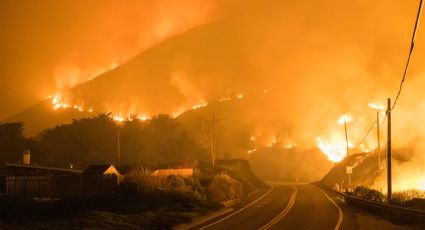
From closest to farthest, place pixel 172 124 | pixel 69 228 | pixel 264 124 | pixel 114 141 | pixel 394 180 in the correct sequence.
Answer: pixel 69 228, pixel 394 180, pixel 114 141, pixel 172 124, pixel 264 124

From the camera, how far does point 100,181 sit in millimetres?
36781

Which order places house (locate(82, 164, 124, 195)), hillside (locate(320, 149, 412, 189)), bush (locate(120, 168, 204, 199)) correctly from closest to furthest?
bush (locate(120, 168, 204, 199))
house (locate(82, 164, 124, 195))
hillside (locate(320, 149, 412, 189))

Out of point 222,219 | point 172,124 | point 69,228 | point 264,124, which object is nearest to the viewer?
point 69,228

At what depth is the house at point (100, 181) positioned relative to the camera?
118 feet

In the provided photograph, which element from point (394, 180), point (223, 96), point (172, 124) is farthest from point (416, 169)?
point (223, 96)

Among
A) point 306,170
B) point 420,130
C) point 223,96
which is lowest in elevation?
point 306,170

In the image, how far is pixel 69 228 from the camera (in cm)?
1852

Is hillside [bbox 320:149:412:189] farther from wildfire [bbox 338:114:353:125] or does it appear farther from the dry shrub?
the dry shrub

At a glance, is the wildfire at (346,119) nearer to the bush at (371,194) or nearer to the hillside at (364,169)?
the hillside at (364,169)

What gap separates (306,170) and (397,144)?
39.6m

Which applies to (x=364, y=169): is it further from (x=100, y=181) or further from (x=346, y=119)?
(x=100, y=181)

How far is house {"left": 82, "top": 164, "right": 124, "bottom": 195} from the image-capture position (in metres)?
35.9

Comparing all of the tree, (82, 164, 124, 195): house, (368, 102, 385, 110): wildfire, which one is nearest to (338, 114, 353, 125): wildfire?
(368, 102, 385, 110): wildfire

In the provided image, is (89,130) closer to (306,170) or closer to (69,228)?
(306,170)
